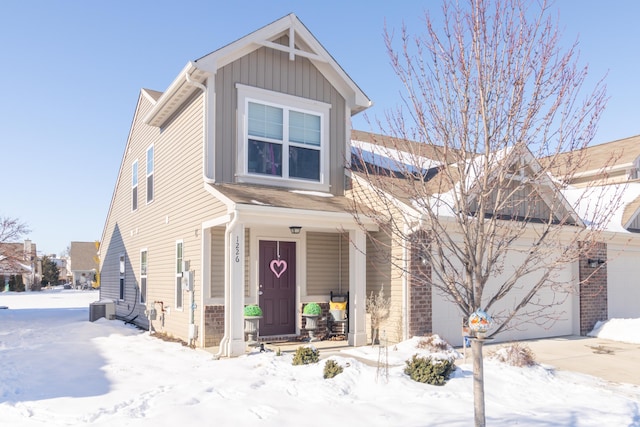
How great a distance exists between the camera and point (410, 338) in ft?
33.2

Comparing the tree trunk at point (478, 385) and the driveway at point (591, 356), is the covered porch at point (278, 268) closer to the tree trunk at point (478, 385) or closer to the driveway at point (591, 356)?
the driveway at point (591, 356)

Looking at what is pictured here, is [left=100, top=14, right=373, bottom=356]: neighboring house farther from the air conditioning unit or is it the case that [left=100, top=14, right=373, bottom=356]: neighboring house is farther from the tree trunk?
the tree trunk

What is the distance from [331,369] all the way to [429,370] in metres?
1.36

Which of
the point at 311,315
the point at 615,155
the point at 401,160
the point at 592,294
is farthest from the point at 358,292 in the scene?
the point at 615,155

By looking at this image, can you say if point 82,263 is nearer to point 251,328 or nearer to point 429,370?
point 251,328

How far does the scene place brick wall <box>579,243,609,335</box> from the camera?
13.1 metres

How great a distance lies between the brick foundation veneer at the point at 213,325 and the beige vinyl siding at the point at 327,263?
2179 mm

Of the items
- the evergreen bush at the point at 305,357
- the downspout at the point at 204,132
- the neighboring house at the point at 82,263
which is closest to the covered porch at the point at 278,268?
the downspout at the point at 204,132

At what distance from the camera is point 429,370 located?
718 cm

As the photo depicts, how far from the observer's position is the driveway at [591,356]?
338 inches

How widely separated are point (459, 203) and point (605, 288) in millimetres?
11228

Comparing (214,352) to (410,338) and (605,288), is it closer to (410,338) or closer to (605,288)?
(410,338)

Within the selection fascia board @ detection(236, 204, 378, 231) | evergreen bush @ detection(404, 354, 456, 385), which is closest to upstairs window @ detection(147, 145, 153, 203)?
fascia board @ detection(236, 204, 378, 231)

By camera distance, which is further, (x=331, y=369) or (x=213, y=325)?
(x=213, y=325)
